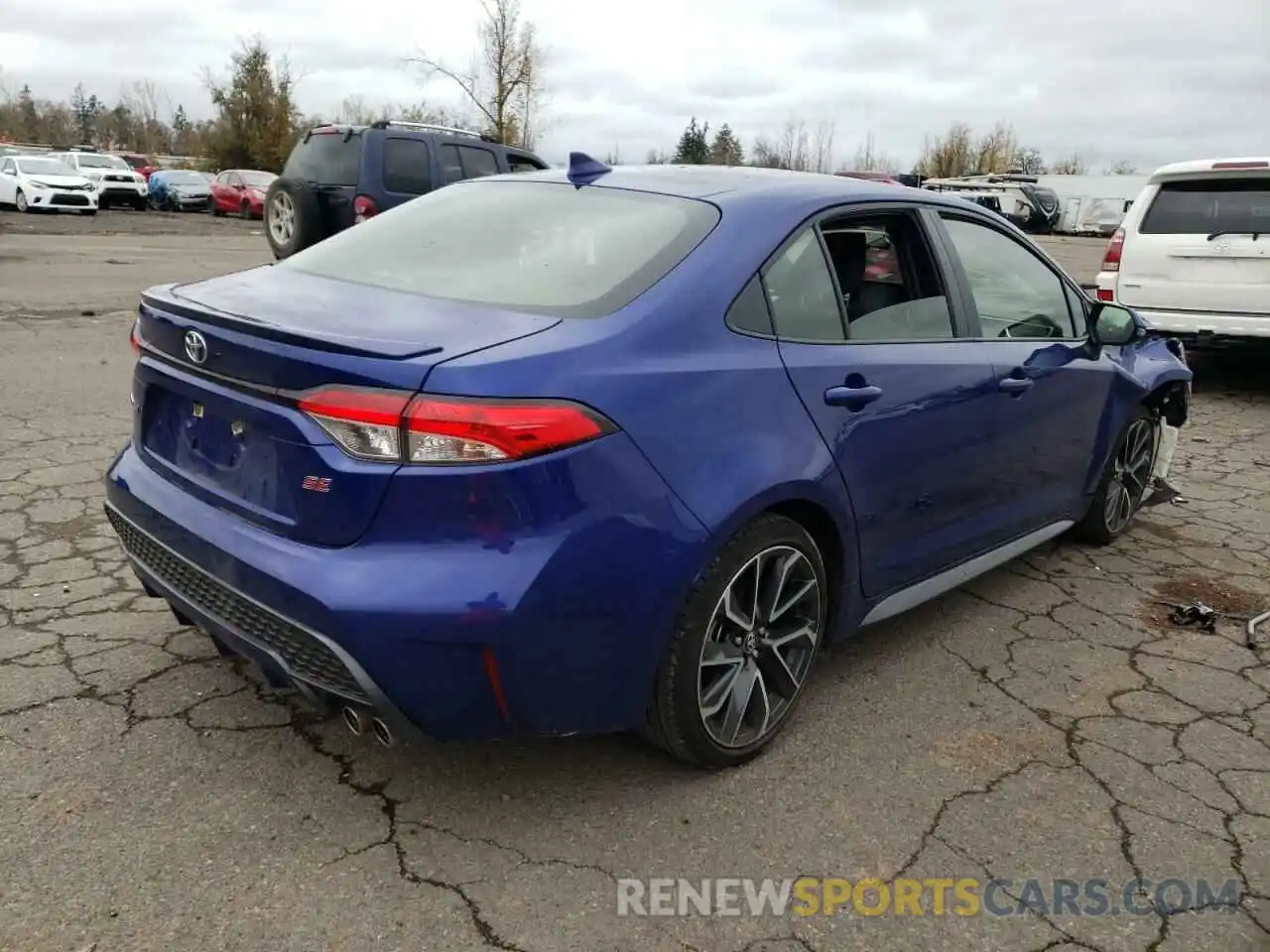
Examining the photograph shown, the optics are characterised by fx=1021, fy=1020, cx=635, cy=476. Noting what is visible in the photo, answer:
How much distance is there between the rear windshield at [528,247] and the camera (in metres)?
2.68

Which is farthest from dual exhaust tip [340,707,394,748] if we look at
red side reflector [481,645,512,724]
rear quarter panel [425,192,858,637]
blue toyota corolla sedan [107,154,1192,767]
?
rear quarter panel [425,192,858,637]

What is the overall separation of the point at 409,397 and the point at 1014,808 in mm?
1950

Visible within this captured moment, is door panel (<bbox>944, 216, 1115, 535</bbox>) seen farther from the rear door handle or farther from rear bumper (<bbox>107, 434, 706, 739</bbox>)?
rear bumper (<bbox>107, 434, 706, 739</bbox>)

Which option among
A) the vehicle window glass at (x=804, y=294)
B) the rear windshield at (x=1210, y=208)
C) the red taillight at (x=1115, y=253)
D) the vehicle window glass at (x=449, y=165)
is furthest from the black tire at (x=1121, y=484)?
the vehicle window glass at (x=449, y=165)

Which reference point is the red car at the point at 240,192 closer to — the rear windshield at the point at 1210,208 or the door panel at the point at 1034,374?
the rear windshield at the point at 1210,208

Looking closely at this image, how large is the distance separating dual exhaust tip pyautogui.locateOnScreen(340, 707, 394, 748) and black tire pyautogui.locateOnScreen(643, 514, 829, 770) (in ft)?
2.17

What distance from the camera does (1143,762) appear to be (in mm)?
3051

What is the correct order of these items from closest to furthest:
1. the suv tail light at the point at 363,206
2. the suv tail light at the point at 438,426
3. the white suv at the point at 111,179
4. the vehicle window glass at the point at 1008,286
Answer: the suv tail light at the point at 438,426, the vehicle window glass at the point at 1008,286, the suv tail light at the point at 363,206, the white suv at the point at 111,179

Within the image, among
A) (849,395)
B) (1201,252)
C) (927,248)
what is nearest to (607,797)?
(849,395)

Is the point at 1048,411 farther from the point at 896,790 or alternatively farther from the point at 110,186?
the point at 110,186

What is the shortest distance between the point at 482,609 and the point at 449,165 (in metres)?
9.87

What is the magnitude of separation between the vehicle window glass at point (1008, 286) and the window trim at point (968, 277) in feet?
0.03

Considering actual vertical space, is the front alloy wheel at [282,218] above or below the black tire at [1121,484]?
above

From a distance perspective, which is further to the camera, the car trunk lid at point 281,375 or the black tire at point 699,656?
the black tire at point 699,656
